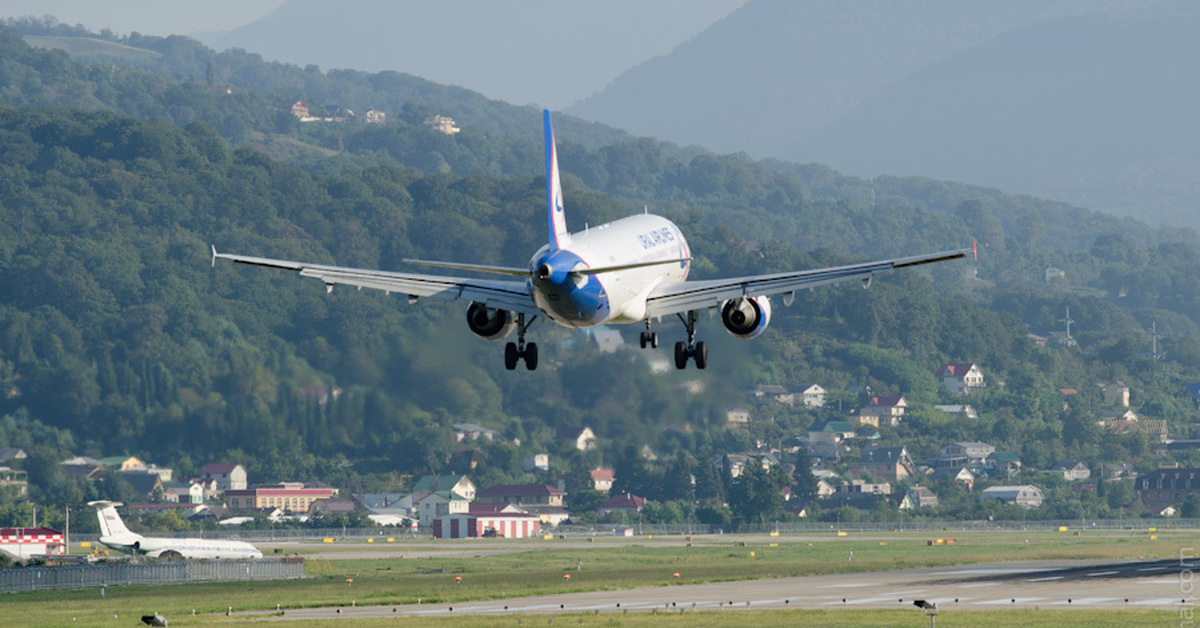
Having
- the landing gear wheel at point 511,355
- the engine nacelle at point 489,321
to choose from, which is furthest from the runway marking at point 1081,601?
the engine nacelle at point 489,321

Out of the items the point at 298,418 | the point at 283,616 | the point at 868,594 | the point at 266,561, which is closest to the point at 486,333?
the point at 283,616

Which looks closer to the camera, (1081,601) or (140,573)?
(1081,601)

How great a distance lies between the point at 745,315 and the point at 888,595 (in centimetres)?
3450

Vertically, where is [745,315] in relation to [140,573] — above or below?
above

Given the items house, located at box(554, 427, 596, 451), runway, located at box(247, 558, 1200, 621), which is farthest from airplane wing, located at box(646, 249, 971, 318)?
house, located at box(554, 427, 596, 451)

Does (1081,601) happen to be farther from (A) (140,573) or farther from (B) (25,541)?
(B) (25,541)

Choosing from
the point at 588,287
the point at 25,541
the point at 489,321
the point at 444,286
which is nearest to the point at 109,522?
the point at 25,541

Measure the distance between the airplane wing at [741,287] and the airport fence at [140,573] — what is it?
64067 millimetres

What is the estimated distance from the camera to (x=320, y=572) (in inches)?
5640

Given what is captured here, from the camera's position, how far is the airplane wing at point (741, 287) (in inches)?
3002

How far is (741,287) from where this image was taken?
7775 centimetres

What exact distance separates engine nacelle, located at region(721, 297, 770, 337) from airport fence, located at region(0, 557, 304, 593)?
66.0 meters

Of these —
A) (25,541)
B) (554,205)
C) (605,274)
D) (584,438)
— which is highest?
(554,205)

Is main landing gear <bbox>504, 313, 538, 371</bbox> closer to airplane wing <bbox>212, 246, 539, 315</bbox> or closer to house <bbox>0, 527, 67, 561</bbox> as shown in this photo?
airplane wing <bbox>212, 246, 539, 315</bbox>
